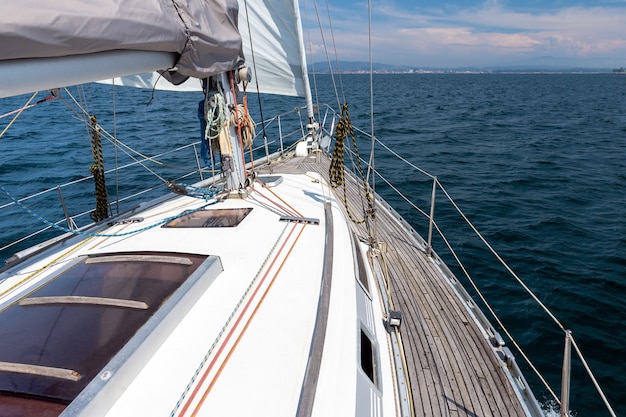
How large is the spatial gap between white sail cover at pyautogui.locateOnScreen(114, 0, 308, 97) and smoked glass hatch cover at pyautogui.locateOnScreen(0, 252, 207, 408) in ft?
16.8

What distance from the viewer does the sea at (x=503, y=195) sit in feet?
20.9

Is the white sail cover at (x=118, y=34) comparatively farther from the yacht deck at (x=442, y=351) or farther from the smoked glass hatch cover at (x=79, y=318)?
the yacht deck at (x=442, y=351)

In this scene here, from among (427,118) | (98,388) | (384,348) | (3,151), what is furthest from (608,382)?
(427,118)

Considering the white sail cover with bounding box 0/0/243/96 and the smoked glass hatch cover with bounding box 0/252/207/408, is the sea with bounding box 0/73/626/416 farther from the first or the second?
the smoked glass hatch cover with bounding box 0/252/207/408

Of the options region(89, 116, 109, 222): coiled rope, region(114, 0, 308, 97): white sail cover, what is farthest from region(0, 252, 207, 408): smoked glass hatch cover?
region(114, 0, 308, 97): white sail cover

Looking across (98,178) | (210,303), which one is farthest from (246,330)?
(98,178)

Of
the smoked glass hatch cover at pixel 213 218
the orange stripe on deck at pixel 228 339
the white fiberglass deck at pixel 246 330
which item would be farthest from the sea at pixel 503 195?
the orange stripe on deck at pixel 228 339

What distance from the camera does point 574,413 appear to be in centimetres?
505

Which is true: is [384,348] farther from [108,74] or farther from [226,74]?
[226,74]

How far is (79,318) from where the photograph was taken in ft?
8.00

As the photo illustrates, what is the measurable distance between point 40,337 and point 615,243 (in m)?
11.7

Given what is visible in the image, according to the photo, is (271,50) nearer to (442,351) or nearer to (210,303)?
(210,303)

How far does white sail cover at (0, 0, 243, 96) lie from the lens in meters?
1.92

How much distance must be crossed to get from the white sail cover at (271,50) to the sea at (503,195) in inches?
42.6
